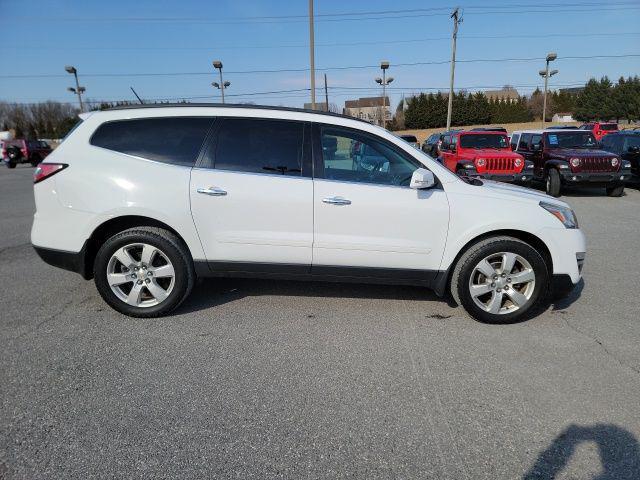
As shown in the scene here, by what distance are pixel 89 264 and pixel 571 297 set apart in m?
4.80

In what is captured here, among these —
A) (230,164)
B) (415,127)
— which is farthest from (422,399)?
(415,127)

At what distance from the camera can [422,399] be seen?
107 inches

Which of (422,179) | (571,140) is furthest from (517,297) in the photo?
(571,140)

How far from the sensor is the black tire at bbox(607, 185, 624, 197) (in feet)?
38.6

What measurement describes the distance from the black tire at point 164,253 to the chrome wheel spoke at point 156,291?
3 centimetres

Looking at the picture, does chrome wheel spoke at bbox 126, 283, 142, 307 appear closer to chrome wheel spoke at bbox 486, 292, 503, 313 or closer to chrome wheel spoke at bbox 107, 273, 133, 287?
chrome wheel spoke at bbox 107, 273, 133, 287

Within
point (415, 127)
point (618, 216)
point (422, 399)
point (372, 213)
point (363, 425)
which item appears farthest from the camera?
point (415, 127)

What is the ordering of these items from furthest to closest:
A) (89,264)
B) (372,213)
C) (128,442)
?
(89,264), (372,213), (128,442)

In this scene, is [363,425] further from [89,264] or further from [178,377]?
[89,264]

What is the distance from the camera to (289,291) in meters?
4.55

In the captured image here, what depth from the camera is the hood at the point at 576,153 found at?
11.4 meters

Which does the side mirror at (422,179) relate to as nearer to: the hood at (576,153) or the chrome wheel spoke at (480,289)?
the chrome wheel spoke at (480,289)

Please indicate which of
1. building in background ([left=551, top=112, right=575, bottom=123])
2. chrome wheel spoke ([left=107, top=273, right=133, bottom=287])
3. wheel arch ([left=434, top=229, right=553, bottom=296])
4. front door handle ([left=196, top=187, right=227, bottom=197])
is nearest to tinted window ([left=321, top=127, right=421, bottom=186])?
wheel arch ([left=434, top=229, right=553, bottom=296])

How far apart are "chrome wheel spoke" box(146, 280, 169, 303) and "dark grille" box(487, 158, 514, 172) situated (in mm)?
10245
